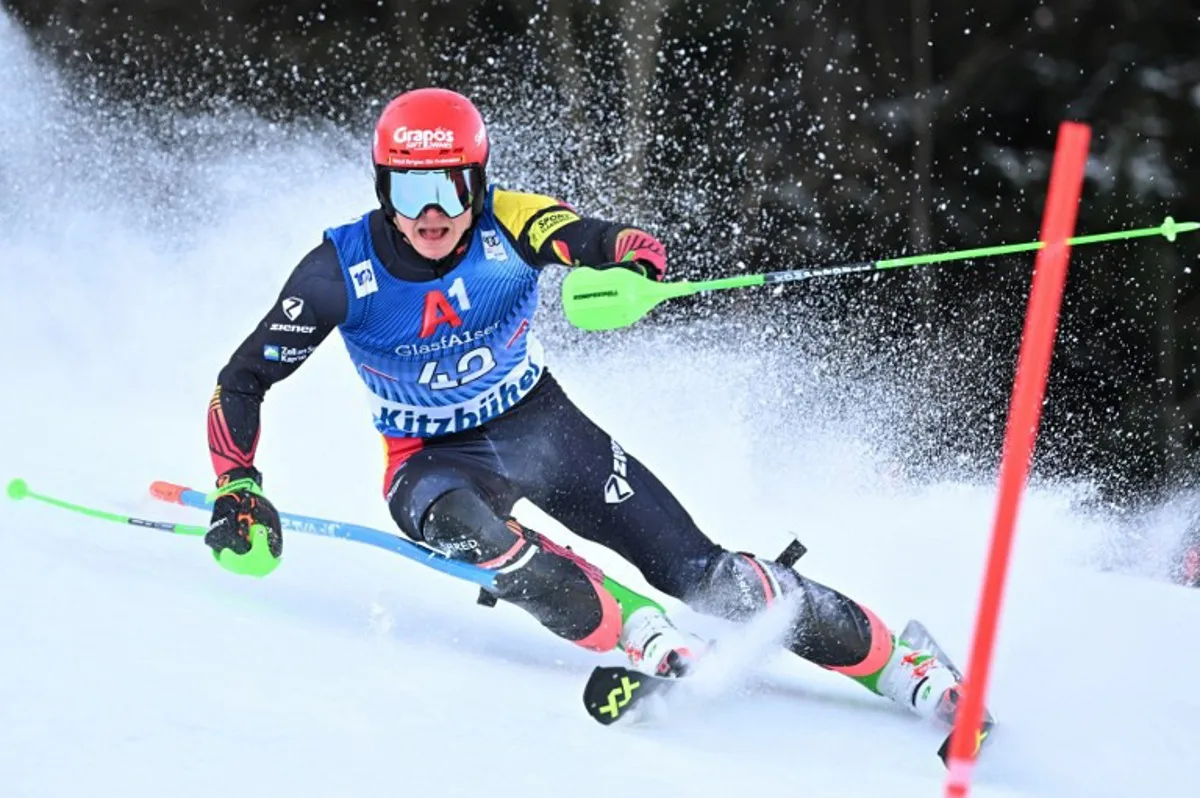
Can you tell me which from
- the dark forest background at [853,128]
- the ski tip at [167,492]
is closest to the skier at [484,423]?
the ski tip at [167,492]

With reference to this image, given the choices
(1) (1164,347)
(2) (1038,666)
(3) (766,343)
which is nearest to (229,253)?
(3) (766,343)

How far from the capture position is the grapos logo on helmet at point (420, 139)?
3354 millimetres

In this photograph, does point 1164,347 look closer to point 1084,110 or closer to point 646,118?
point 1084,110

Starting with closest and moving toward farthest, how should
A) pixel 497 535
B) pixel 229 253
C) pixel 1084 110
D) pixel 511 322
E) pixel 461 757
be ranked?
pixel 461 757
pixel 497 535
pixel 511 322
pixel 229 253
pixel 1084 110

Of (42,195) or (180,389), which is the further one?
(42,195)

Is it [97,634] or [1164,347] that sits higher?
[1164,347]

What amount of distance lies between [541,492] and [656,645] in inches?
23.0

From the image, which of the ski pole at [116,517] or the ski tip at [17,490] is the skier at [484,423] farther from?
the ski tip at [17,490]

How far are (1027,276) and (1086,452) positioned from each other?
5.15 feet

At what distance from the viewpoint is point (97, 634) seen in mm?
2785

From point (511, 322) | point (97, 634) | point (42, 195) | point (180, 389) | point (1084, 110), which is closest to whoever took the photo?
point (97, 634)

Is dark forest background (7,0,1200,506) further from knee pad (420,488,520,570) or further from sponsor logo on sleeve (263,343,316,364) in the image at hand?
knee pad (420,488,520,570)

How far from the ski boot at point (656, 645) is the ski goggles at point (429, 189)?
954mm

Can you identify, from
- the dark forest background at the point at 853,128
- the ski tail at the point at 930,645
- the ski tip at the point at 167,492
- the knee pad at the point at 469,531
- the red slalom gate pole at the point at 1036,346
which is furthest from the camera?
the dark forest background at the point at 853,128
